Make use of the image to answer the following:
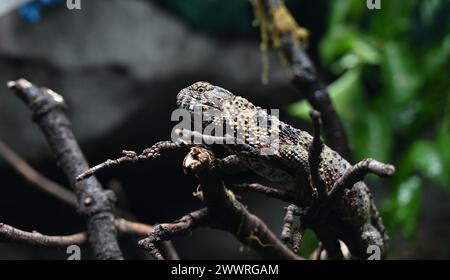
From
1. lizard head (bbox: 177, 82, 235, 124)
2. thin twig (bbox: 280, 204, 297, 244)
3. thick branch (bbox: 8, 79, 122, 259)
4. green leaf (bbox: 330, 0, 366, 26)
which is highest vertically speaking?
green leaf (bbox: 330, 0, 366, 26)

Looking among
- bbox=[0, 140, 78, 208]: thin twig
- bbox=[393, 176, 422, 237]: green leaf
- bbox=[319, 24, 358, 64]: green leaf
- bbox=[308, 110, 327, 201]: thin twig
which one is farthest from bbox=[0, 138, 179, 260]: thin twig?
bbox=[319, 24, 358, 64]: green leaf

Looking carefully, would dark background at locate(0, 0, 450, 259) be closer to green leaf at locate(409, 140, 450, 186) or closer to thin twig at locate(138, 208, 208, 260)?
green leaf at locate(409, 140, 450, 186)

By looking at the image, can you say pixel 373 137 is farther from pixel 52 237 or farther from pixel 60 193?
pixel 52 237

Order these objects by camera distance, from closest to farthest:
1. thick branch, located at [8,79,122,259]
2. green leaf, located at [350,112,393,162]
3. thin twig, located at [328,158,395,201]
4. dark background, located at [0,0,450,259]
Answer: thin twig, located at [328,158,395,201] → thick branch, located at [8,79,122,259] → green leaf, located at [350,112,393,162] → dark background, located at [0,0,450,259]

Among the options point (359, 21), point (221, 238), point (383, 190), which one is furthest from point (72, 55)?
point (383, 190)

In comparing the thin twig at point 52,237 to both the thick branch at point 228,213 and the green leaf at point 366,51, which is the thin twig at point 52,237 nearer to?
the thick branch at point 228,213

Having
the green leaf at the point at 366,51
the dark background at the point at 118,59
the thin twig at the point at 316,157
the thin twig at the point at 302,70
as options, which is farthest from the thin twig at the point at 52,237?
the green leaf at the point at 366,51
